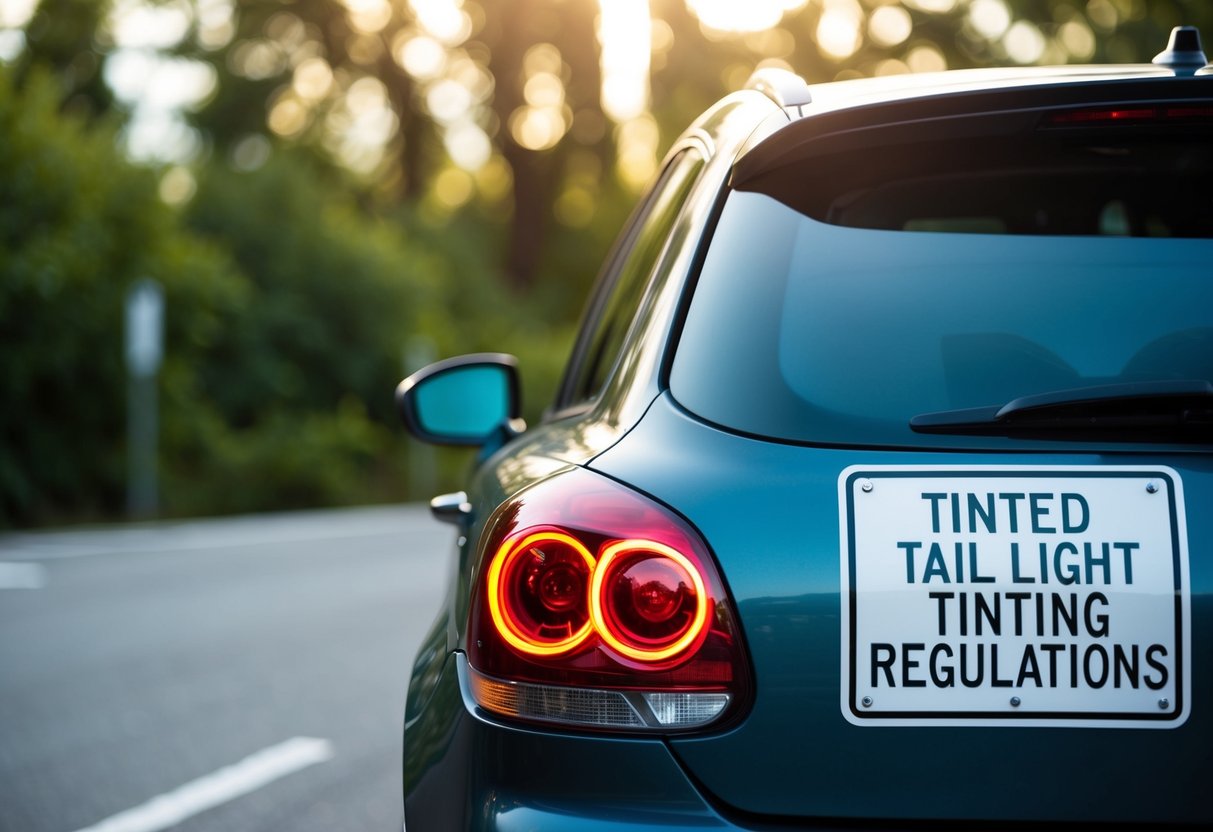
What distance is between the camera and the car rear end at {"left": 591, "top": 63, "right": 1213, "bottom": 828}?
1684 mm

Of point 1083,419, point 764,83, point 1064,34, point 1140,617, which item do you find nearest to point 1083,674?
point 1140,617

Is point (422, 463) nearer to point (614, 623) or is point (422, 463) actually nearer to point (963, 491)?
point (614, 623)

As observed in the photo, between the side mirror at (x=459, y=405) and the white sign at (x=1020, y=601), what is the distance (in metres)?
1.68

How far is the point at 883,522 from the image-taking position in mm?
1718

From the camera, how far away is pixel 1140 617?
5.51ft

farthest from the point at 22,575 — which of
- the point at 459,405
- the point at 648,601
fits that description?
the point at 648,601

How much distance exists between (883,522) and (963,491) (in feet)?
0.33

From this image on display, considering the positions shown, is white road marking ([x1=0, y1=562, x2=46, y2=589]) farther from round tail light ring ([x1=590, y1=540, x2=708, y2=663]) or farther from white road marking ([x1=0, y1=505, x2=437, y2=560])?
round tail light ring ([x1=590, y1=540, x2=708, y2=663])

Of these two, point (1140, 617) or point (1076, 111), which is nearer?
point (1140, 617)

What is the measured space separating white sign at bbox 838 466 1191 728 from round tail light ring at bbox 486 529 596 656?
1.07ft

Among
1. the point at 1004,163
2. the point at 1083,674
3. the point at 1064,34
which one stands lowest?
the point at 1083,674

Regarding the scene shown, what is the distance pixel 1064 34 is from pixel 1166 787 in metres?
21.2

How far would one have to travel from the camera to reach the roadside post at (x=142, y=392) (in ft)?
58.3

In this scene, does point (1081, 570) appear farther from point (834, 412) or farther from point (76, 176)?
point (76, 176)
